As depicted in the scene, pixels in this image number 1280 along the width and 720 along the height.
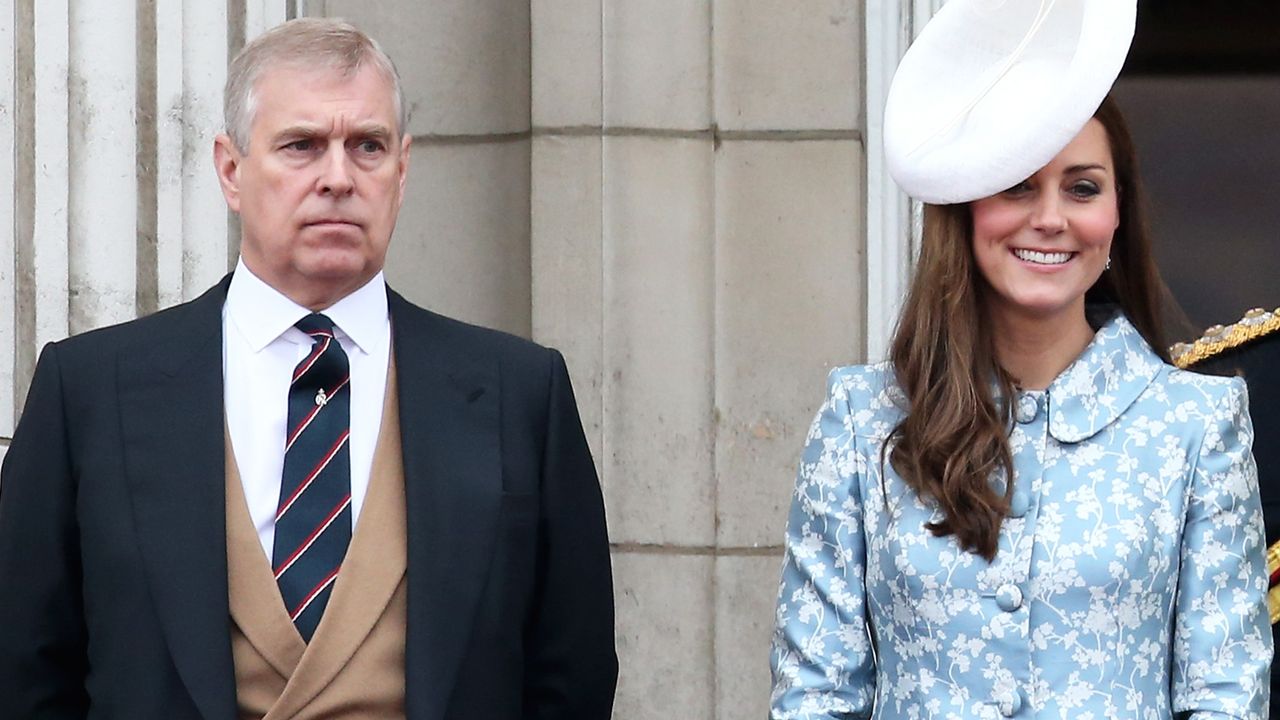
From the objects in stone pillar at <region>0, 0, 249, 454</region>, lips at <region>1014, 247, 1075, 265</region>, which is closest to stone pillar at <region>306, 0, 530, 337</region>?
stone pillar at <region>0, 0, 249, 454</region>

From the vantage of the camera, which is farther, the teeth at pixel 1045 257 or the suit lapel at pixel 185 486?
the teeth at pixel 1045 257

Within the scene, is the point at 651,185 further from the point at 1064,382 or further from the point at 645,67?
the point at 1064,382

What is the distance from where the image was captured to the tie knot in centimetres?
285

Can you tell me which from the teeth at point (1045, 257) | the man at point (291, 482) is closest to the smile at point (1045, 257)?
the teeth at point (1045, 257)

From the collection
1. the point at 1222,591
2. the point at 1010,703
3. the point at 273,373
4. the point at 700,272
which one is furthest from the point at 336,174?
the point at 700,272

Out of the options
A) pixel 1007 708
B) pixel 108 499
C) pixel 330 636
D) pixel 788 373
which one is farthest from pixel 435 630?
pixel 788 373

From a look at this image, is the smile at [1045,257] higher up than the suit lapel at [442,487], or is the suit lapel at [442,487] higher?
the smile at [1045,257]

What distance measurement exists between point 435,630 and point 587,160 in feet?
6.64

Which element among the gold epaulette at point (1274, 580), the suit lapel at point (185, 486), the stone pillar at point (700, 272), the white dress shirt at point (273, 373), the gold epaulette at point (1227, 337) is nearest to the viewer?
the suit lapel at point (185, 486)

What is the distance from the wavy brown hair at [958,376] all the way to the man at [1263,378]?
328 millimetres

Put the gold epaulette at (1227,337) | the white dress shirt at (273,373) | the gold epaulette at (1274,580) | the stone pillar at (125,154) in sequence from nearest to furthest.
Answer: the white dress shirt at (273,373), the gold epaulette at (1274,580), the gold epaulette at (1227,337), the stone pillar at (125,154)

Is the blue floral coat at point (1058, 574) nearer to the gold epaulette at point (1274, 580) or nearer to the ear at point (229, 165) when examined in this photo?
the gold epaulette at point (1274, 580)

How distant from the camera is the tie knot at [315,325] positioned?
2.85 meters

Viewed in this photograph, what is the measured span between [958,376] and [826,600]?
0.36m
